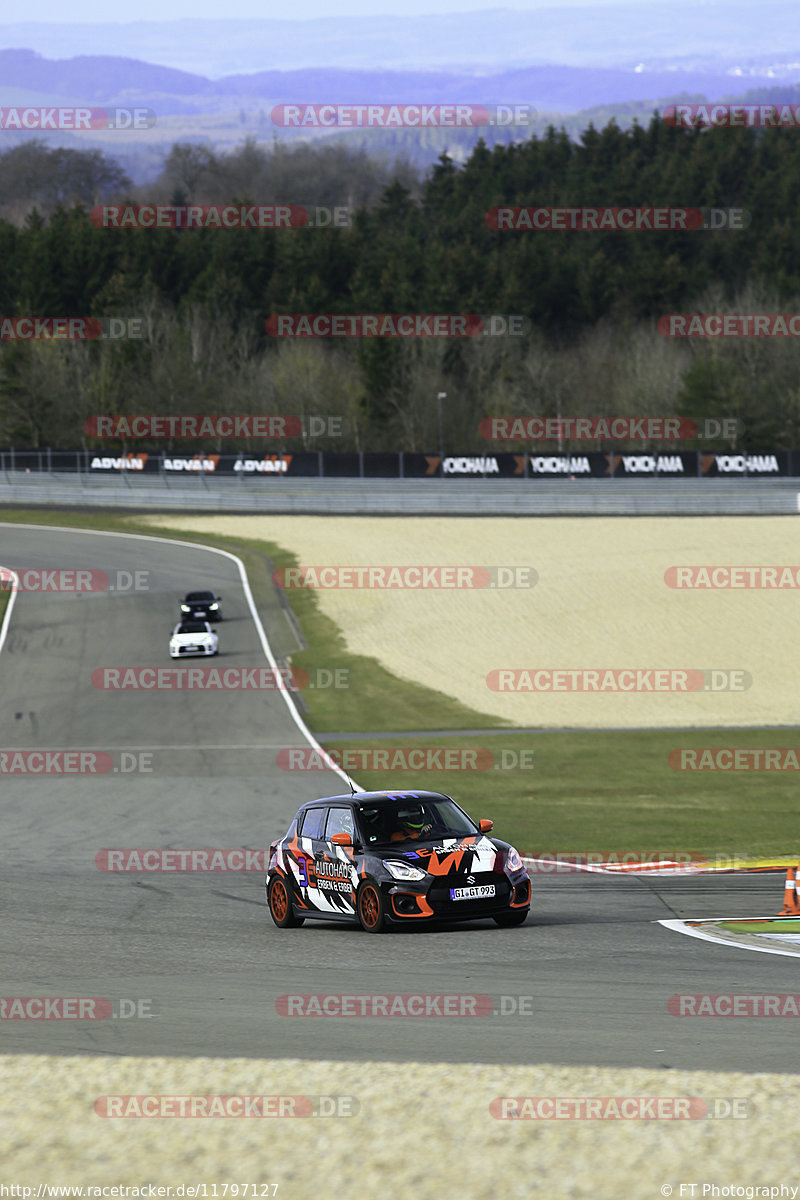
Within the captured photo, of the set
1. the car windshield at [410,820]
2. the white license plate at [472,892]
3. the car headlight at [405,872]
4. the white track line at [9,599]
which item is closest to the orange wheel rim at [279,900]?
the car windshield at [410,820]

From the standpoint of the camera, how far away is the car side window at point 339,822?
13062 mm

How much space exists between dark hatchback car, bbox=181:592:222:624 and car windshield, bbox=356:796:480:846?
105 feet

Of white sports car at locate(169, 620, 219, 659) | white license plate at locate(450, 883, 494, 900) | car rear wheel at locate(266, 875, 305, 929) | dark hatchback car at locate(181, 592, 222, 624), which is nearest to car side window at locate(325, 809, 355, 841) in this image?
car rear wheel at locate(266, 875, 305, 929)

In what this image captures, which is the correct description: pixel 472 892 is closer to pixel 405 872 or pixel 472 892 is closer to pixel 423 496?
pixel 405 872

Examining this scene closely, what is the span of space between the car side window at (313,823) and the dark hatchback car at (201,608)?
103 feet

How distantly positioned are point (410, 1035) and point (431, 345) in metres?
102

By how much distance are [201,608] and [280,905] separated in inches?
1256

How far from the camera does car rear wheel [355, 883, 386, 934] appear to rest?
12.4 metres

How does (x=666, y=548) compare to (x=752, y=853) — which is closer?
(x=752, y=853)

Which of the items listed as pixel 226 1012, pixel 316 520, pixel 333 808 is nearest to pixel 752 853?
pixel 333 808

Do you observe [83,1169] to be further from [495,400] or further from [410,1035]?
[495,400]

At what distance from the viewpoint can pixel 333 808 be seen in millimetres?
13461

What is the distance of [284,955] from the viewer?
38.1 feet

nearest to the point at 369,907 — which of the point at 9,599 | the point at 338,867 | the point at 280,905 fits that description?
the point at 338,867
